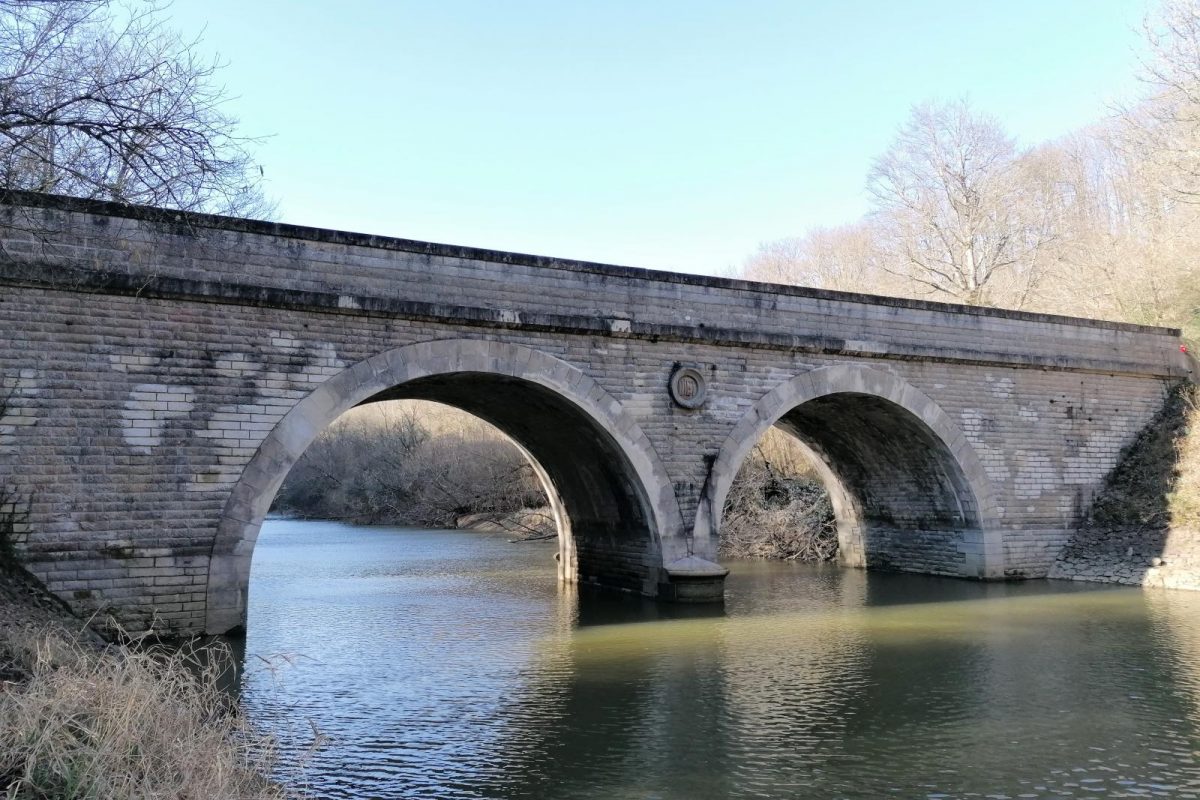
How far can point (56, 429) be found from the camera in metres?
8.80

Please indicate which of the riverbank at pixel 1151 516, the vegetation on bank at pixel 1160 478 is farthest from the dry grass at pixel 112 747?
the vegetation on bank at pixel 1160 478

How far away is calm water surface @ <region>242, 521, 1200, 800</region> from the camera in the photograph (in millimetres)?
5656

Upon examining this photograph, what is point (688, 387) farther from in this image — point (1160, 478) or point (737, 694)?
point (1160, 478)

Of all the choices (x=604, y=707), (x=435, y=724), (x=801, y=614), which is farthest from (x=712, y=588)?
(x=435, y=724)

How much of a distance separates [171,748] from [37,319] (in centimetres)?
635

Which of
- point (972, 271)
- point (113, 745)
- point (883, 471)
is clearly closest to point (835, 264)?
point (972, 271)

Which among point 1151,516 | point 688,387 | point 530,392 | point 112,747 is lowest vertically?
point 112,747

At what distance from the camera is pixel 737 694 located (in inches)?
304

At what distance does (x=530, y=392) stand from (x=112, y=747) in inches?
330

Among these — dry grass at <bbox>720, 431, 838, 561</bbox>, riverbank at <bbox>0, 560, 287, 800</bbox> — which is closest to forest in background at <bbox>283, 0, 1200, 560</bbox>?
dry grass at <bbox>720, 431, 838, 561</bbox>

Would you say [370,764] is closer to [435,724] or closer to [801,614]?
[435,724]

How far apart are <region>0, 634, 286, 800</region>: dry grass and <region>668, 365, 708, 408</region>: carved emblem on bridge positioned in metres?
8.22

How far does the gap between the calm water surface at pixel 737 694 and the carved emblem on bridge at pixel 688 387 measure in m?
2.75

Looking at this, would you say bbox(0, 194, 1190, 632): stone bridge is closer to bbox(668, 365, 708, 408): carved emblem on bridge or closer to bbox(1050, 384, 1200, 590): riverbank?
bbox(668, 365, 708, 408): carved emblem on bridge
